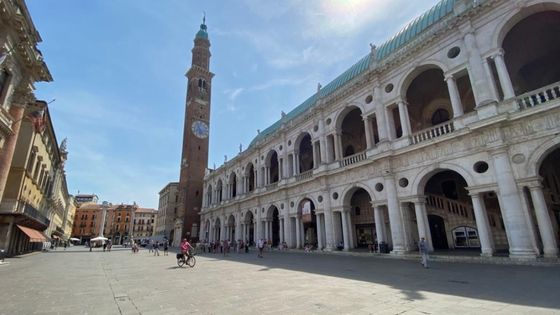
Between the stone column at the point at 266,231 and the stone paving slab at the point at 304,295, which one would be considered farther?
the stone column at the point at 266,231

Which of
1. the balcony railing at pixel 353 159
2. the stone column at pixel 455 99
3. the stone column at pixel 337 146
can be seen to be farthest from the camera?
the stone column at pixel 337 146

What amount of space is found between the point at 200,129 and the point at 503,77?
48.5 m

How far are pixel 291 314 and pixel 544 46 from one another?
76.5ft

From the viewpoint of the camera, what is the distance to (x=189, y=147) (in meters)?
51.1

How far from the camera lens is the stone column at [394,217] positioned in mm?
16828

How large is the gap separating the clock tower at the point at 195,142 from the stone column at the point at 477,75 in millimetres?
45107

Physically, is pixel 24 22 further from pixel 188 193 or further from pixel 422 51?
pixel 188 193

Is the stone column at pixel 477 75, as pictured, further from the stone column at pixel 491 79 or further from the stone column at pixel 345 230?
the stone column at pixel 345 230

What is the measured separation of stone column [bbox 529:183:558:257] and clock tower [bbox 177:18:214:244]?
46.6 meters

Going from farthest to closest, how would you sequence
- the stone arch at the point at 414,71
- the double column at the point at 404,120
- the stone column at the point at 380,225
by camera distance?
1. the stone column at the point at 380,225
2. the double column at the point at 404,120
3. the stone arch at the point at 414,71


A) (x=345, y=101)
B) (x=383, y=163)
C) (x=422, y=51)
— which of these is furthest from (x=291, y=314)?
(x=345, y=101)

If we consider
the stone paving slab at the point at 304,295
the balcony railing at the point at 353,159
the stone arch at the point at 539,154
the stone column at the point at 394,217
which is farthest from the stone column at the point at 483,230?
the balcony railing at the point at 353,159

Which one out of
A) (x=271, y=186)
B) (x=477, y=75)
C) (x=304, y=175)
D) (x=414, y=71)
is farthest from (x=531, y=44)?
(x=271, y=186)

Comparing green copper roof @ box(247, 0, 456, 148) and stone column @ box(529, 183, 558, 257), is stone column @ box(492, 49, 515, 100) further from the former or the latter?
green copper roof @ box(247, 0, 456, 148)
